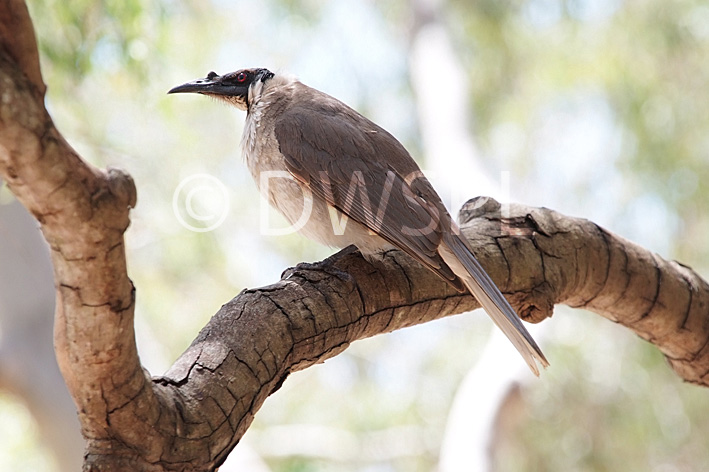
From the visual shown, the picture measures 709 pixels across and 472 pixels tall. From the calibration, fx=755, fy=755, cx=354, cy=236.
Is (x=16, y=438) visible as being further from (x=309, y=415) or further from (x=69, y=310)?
(x=69, y=310)

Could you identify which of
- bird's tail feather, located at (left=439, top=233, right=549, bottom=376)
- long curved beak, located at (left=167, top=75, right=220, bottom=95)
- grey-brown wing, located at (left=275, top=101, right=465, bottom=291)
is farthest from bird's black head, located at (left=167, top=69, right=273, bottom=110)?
bird's tail feather, located at (left=439, top=233, right=549, bottom=376)

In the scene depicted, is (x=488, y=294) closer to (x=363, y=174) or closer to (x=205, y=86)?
(x=363, y=174)

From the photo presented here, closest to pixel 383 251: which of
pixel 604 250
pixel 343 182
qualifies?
pixel 343 182

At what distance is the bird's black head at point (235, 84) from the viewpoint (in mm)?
3752

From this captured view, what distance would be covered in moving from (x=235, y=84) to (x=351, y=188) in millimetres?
1077

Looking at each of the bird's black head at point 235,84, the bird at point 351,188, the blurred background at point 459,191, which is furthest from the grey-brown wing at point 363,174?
the blurred background at point 459,191

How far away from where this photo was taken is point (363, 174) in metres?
3.14

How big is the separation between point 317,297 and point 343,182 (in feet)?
2.63

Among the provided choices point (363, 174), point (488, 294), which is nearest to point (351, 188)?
point (363, 174)

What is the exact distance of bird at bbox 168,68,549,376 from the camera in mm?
2777

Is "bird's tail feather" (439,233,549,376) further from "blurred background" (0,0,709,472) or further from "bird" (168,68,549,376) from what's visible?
"blurred background" (0,0,709,472)

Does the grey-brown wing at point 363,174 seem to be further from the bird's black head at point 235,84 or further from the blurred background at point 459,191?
the blurred background at point 459,191

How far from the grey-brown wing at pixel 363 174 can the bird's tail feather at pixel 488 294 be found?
0.06 metres

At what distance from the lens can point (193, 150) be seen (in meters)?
8.59
